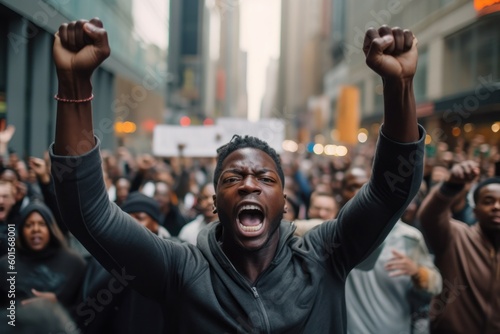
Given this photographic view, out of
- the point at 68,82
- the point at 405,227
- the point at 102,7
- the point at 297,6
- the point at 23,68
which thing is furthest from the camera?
the point at 297,6

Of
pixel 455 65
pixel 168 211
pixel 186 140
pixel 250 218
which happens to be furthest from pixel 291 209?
pixel 455 65

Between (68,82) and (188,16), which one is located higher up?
(188,16)

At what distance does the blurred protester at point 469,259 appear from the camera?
4.30m

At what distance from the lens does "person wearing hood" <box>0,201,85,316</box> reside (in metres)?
4.51

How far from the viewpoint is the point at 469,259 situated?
4.45 m

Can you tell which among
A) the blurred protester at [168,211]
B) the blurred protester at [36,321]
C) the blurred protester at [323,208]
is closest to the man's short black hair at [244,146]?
the blurred protester at [36,321]

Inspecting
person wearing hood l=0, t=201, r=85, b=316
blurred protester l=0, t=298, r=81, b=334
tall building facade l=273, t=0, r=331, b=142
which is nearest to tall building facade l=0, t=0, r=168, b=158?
person wearing hood l=0, t=201, r=85, b=316

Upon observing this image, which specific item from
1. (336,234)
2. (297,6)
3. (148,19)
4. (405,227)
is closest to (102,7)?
(148,19)

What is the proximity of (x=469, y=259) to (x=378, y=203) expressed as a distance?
2.57m

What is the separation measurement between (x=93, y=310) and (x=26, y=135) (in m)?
9.73

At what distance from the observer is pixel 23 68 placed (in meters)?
11.8

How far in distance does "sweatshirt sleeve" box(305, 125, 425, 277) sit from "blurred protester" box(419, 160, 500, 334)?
2.07 meters

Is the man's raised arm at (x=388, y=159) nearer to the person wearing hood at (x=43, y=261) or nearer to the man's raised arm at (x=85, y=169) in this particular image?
the man's raised arm at (x=85, y=169)

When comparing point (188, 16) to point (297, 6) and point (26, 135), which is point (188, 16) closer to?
point (26, 135)
